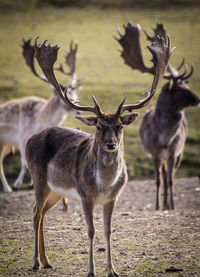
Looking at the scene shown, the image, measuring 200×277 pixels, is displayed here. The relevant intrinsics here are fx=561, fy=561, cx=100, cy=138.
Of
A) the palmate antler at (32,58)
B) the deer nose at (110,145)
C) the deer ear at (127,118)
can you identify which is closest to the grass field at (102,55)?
the palmate antler at (32,58)

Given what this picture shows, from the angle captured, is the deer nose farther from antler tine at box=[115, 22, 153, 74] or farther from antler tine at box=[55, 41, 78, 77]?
antler tine at box=[55, 41, 78, 77]

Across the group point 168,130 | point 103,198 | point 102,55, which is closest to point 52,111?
point 168,130

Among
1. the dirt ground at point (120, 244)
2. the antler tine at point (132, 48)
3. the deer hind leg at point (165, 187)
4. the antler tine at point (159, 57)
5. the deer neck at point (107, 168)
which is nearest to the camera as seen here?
the deer neck at point (107, 168)

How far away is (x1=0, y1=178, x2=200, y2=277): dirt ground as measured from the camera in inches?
235

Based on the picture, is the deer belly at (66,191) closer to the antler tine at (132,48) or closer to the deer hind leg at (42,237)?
the deer hind leg at (42,237)

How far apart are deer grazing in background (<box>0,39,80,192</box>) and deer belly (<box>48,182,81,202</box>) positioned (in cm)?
569

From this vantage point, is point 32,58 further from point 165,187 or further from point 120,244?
point 120,244

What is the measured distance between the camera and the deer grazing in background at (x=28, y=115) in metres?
12.0

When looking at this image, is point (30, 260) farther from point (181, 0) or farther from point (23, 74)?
point (181, 0)

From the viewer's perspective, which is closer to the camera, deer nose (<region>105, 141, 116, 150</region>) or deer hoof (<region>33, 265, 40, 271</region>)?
deer nose (<region>105, 141, 116, 150</region>)

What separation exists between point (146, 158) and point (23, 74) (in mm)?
16055

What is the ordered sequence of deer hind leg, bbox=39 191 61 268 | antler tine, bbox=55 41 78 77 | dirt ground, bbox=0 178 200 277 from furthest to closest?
1. antler tine, bbox=55 41 78 77
2. deer hind leg, bbox=39 191 61 268
3. dirt ground, bbox=0 178 200 277

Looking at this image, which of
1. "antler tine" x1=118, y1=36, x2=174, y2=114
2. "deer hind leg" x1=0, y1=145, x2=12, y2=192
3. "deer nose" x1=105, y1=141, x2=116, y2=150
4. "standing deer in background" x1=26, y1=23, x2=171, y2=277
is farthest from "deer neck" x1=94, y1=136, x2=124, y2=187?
"deer hind leg" x1=0, y1=145, x2=12, y2=192

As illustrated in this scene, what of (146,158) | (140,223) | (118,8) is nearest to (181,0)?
(118,8)
